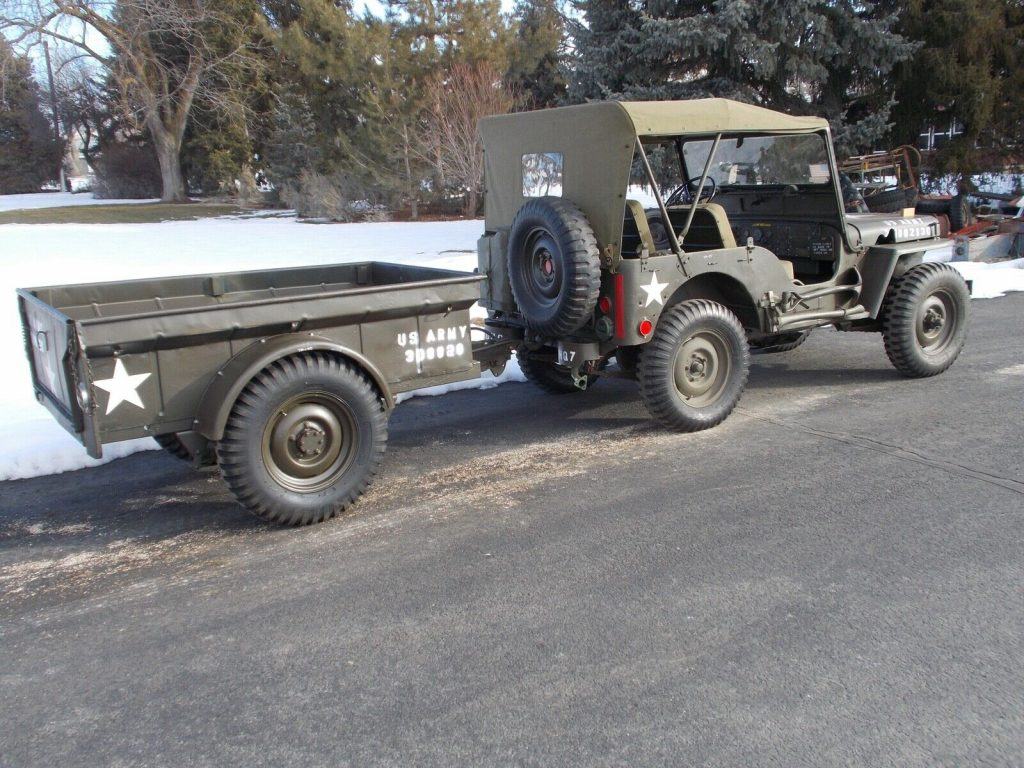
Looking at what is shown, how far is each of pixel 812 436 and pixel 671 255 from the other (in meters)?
1.54

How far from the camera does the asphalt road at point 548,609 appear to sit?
9.36 ft

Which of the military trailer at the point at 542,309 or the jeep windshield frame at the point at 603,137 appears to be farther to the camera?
the jeep windshield frame at the point at 603,137

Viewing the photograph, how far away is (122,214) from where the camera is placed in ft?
98.8

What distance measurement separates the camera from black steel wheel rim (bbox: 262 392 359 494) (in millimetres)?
4480

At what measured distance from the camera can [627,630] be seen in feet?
11.3

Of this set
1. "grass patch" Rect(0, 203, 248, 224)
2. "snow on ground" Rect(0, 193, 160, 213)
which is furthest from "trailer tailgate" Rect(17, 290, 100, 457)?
"snow on ground" Rect(0, 193, 160, 213)

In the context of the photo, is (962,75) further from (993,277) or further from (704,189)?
(704,189)

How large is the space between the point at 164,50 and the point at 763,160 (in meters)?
32.1

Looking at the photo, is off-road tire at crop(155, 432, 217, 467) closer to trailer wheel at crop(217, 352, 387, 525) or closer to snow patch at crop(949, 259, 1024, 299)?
trailer wheel at crop(217, 352, 387, 525)

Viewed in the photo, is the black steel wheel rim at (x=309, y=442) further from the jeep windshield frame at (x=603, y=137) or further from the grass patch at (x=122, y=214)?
the grass patch at (x=122, y=214)

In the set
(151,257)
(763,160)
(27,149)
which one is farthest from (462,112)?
(27,149)

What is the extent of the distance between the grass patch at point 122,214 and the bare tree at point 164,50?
3389mm

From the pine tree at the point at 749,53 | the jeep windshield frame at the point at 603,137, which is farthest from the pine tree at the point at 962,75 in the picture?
the jeep windshield frame at the point at 603,137

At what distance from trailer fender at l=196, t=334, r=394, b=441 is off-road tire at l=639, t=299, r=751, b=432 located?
221 cm
